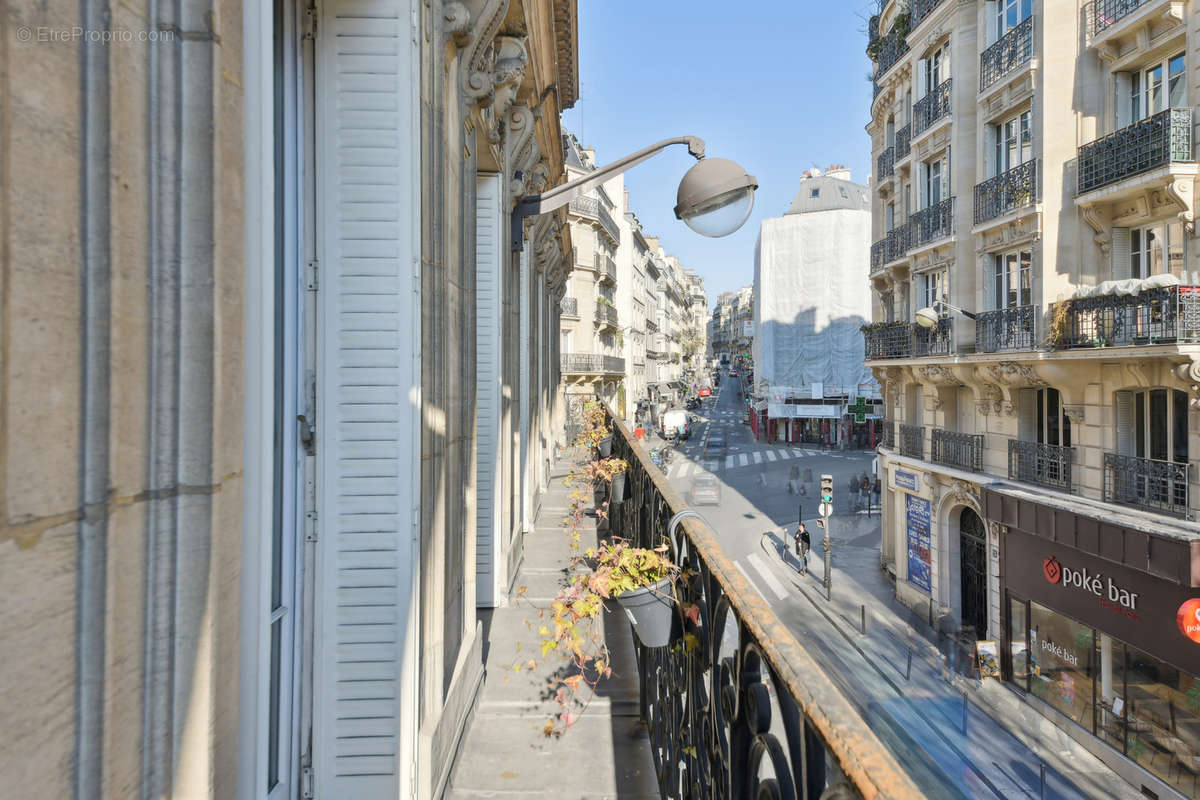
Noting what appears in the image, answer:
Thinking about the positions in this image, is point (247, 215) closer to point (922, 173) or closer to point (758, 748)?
point (758, 748)

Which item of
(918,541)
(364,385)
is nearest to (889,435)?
(918,541)

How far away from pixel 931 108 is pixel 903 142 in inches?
74.9

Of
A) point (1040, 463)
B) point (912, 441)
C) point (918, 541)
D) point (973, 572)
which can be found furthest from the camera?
point (912, 441)

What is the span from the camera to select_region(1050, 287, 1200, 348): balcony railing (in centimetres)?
1063

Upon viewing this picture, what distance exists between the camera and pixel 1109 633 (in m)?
12.0

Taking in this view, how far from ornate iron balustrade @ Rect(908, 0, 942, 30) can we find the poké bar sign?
43.2ft

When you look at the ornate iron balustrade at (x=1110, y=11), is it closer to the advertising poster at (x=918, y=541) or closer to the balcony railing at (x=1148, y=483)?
the balcony railing at (x=1148, y=483)

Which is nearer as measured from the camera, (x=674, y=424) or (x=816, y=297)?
→ (x=816, y=297)

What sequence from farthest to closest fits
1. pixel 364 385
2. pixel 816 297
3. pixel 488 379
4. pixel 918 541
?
1. pixel 816 297
2. pixel 918 541
3. pixel 488 379
4. pixel 364 385

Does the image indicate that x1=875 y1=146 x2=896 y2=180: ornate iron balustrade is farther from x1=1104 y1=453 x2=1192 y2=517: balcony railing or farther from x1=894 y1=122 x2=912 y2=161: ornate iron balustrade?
x1=1104 y1=453 x2=1192 y2=517: balcony railing

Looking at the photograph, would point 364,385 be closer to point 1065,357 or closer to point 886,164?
point 1065,357

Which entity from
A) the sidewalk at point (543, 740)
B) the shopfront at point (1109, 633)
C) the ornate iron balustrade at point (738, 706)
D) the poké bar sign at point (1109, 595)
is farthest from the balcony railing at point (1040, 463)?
the ornate iron balustrade at point (738, 706)

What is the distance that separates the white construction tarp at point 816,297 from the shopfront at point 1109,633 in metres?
31.4

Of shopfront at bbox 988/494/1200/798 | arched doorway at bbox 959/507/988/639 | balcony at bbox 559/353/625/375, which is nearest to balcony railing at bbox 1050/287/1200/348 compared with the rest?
shopfront at bbox 988/494/1200/798
